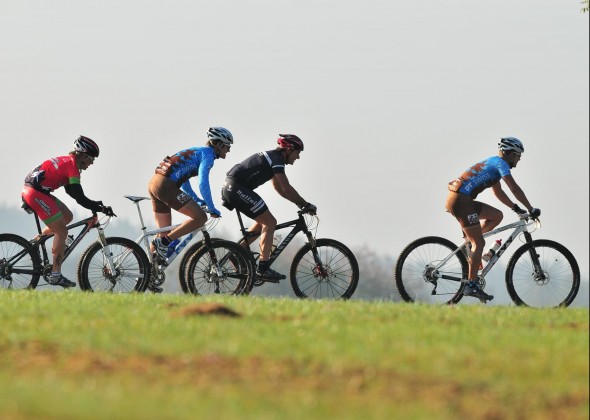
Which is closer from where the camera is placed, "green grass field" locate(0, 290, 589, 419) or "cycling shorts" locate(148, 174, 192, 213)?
"green grass field" locate(0, 290, 589, 419)

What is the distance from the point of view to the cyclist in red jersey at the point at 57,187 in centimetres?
1931

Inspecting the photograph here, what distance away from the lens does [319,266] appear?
1950 cm

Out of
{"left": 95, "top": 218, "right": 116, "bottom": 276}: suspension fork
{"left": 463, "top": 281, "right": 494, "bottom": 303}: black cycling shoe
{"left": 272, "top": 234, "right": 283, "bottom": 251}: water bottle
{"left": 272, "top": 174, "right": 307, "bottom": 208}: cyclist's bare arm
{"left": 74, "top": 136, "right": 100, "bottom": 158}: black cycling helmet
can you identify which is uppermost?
{"left": 74, "top": 136, "right": 100, "bottom": 158}: black cycling helmet

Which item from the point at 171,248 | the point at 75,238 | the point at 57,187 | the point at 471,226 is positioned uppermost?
the point at 57,187

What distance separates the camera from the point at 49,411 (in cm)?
874

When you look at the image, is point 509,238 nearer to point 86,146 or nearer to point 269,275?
point 269,275

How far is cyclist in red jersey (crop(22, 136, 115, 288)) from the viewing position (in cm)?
1931

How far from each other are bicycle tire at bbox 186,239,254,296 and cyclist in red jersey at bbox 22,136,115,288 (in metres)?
1.96

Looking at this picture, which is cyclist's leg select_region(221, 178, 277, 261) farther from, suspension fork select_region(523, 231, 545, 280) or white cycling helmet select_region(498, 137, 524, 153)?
suspension fork select_region(523, 231, 545, 280)

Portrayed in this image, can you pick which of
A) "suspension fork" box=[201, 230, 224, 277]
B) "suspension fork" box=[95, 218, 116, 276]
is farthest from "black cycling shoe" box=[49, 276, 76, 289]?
"suspension fork" box=[201, 230, 224, 277]

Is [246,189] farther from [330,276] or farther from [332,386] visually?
[332,386]

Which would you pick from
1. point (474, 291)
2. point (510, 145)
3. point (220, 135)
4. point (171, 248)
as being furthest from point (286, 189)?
point (510, 145)

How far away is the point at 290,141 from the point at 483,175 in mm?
3231

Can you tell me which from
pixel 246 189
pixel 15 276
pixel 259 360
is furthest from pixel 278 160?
pixel 259 360
